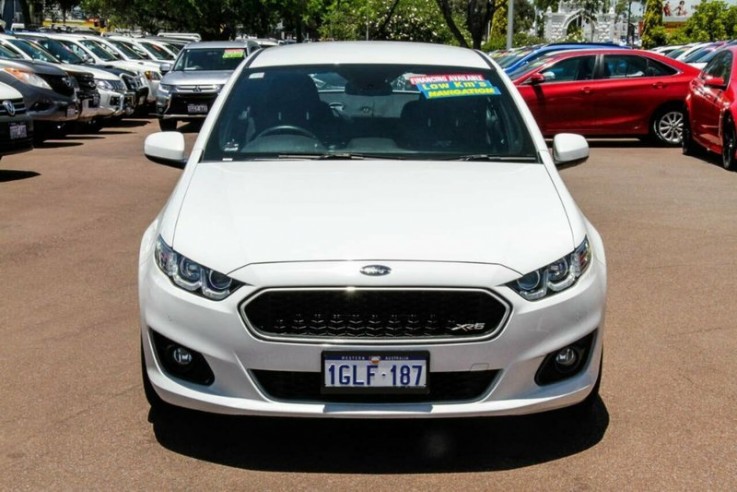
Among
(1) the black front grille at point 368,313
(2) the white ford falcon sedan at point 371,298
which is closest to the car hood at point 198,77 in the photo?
(2) the white ford falcon sedan at point 371,298

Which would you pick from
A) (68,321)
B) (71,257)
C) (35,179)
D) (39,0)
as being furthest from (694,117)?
(39,0)

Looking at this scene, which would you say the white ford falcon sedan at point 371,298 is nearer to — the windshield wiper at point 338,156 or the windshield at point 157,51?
the windshield wiper at point 338,156

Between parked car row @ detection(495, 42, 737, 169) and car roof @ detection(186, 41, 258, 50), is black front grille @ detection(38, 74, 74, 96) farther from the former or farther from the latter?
parked car row @ detection(495, 42, 737, 169)

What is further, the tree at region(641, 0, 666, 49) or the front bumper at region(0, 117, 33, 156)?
the tree at region(641, 0, 666, 49)

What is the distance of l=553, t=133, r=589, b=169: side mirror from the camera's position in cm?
603

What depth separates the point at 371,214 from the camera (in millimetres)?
4680

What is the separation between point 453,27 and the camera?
3909 cm

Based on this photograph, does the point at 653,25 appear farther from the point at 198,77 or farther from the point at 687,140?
the point at 687,140

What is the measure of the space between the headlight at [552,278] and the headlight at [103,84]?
18348 mm

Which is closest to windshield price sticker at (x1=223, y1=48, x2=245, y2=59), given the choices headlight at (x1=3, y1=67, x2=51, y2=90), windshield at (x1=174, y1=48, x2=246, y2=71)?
windshield at (x1=174, y1=48, x2=246, y2=71)

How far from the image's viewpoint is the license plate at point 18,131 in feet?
44.6

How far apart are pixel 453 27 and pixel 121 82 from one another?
1871 cm

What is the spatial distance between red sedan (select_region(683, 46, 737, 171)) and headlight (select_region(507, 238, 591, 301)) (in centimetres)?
1048

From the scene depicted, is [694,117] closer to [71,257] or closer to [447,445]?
[71,257]
